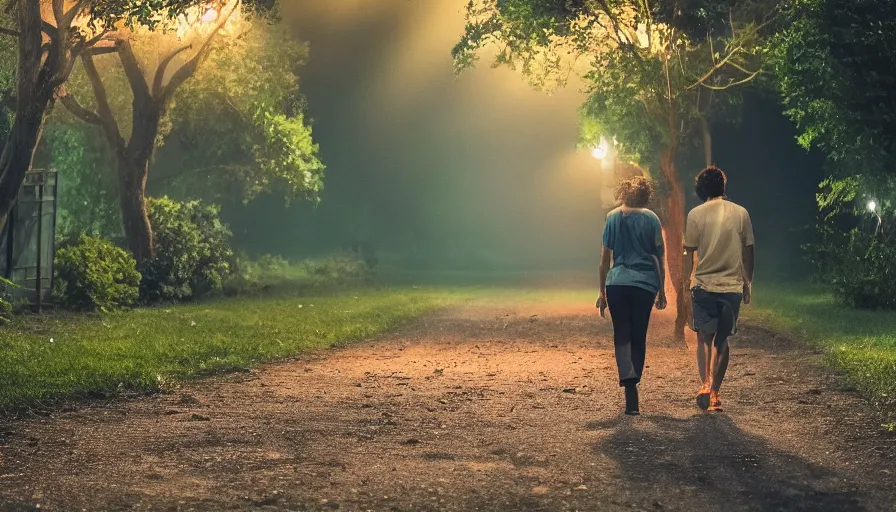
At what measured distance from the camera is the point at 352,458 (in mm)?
7836

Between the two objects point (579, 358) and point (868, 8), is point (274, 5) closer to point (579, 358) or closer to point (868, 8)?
point (579, 358)

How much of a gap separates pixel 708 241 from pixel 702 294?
456mm

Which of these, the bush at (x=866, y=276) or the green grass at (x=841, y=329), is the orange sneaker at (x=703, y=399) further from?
the bush at (x=866, y=276)

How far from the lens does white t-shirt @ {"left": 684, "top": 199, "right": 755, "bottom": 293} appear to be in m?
9.84

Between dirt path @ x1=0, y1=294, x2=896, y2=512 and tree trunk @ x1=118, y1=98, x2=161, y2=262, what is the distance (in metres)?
12.3

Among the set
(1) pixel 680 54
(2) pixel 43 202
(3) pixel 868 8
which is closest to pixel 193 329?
(2) pixel 43 202

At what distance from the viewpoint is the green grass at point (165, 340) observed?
1144cm

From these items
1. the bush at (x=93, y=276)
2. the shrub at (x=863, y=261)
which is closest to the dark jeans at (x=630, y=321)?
the shrub at (x=863, y=261)

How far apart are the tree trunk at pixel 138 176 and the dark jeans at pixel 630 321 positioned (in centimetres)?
1648

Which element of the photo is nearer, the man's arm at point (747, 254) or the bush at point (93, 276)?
the man's arm at point (747, 254)

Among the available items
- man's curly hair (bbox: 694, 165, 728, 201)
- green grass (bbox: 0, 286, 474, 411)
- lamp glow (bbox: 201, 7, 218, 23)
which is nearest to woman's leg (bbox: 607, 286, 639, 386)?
man's curly hair (bbox: 694, 165, 728, 201)

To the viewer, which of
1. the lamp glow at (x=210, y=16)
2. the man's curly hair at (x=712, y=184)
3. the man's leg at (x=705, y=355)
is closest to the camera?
the man's leg at (x=705, y=355)

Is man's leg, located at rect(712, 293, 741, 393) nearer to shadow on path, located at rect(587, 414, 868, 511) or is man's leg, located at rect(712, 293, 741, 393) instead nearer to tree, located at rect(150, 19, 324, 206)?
shadow on path, located at rect(587, 414, 868, 511)

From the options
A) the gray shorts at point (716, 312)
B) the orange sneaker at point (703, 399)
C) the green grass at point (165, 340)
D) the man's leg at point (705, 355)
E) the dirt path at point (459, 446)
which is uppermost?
the gray shorts at point (716, 312)
